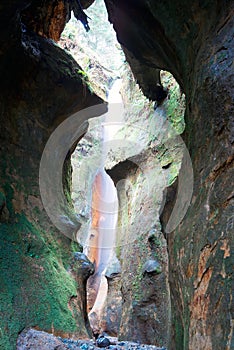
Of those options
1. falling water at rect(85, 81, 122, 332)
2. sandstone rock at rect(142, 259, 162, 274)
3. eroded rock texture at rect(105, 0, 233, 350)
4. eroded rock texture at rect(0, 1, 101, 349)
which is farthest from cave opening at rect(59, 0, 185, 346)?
eroded rock texture at rect(105, 0, 233, 350)

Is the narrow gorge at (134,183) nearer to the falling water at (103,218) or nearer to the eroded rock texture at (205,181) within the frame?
the eroded rock texture at (205,181)

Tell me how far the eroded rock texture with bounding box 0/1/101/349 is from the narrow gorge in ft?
0.08

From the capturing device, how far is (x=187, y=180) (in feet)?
14.1

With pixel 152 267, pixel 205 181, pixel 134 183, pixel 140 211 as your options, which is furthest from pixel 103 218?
pixel 205 181

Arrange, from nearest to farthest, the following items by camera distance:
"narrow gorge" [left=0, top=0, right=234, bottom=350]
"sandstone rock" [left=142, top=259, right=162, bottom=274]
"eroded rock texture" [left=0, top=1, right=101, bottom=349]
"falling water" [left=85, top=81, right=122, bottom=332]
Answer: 1. "narrow gorge" [left=0, top=0, right=234, bottom=350]
2. "eroded rock texture" [left=0, top=1, right=101, bottom=349]
3. "sandstone rock" [left=142, top=259, right=162, bottom=274]
4. "falling water" [left=85, top=81, right=122, bottom=332]

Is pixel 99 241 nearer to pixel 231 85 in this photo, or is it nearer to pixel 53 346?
pixel 53 346

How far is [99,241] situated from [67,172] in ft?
45.4

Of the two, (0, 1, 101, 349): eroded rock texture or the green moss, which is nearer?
the green moss

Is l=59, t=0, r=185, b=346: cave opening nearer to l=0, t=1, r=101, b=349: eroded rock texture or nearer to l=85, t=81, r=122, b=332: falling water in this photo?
l=85, t=81, r=122, b=332: falling water

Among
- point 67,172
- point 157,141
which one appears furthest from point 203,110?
point 157,141

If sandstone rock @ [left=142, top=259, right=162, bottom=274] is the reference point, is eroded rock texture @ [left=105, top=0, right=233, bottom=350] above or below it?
above

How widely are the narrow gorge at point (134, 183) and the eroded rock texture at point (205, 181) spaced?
0.05 ft

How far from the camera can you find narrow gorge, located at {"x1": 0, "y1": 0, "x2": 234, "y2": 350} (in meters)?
3.08

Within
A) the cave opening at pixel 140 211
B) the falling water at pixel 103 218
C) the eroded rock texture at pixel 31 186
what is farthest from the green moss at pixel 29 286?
the falling water at pixel 103 218
